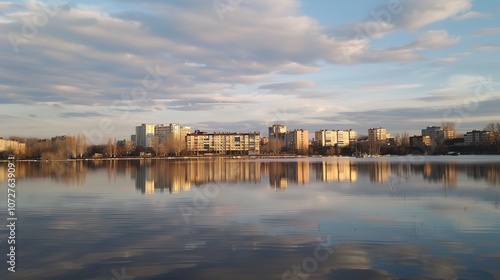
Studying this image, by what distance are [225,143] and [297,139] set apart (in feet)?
127

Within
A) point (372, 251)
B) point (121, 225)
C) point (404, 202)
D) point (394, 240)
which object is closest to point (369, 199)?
point (404, 202)

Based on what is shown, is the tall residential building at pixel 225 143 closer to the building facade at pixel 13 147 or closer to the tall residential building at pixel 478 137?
the building facade at pixel 13 147

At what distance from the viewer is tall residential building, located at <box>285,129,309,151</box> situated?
18562 centimetres

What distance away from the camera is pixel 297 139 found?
187875 mm

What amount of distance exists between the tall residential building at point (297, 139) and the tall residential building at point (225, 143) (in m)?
24.3

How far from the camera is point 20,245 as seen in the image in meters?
9.93

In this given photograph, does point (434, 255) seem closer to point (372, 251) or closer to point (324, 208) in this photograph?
point (372, 251)

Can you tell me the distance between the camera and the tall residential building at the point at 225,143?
16475cm

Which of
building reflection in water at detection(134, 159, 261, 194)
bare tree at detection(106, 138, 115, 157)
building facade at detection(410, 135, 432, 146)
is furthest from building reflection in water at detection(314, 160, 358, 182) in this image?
building facade at detection(410, 135, 432, 146)

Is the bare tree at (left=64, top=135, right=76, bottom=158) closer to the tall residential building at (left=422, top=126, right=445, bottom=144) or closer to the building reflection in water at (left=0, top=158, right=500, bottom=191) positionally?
the building reflection in water at (left=0, top=158, right=500, bottom=191)

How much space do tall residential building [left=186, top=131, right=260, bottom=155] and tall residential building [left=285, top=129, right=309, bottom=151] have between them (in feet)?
79.6

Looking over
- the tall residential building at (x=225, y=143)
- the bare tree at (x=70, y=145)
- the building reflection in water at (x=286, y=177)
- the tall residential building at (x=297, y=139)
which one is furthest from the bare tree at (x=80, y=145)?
the tall residential building at (x=297, y=139)

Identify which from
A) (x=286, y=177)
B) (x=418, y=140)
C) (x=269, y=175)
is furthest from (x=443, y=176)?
(x=418, y=140)

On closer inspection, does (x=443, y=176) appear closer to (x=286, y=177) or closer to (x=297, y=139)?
(x=286, y=177)
